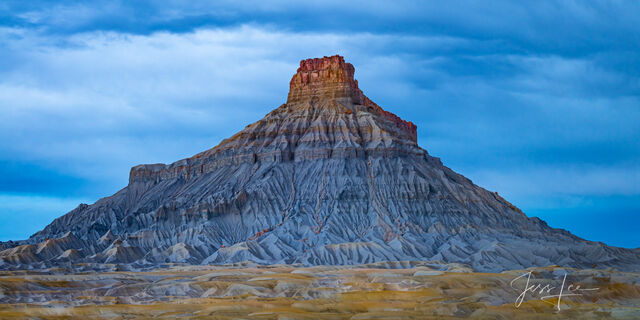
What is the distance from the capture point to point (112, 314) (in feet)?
189

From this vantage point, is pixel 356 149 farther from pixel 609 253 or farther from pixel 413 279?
pixel 413 279

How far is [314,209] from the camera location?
142 metres

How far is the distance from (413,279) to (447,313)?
19790 millimetres

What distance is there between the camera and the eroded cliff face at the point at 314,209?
128 metres

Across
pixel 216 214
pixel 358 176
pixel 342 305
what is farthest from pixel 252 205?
pixel 342 305

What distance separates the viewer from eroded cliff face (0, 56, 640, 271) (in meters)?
128
